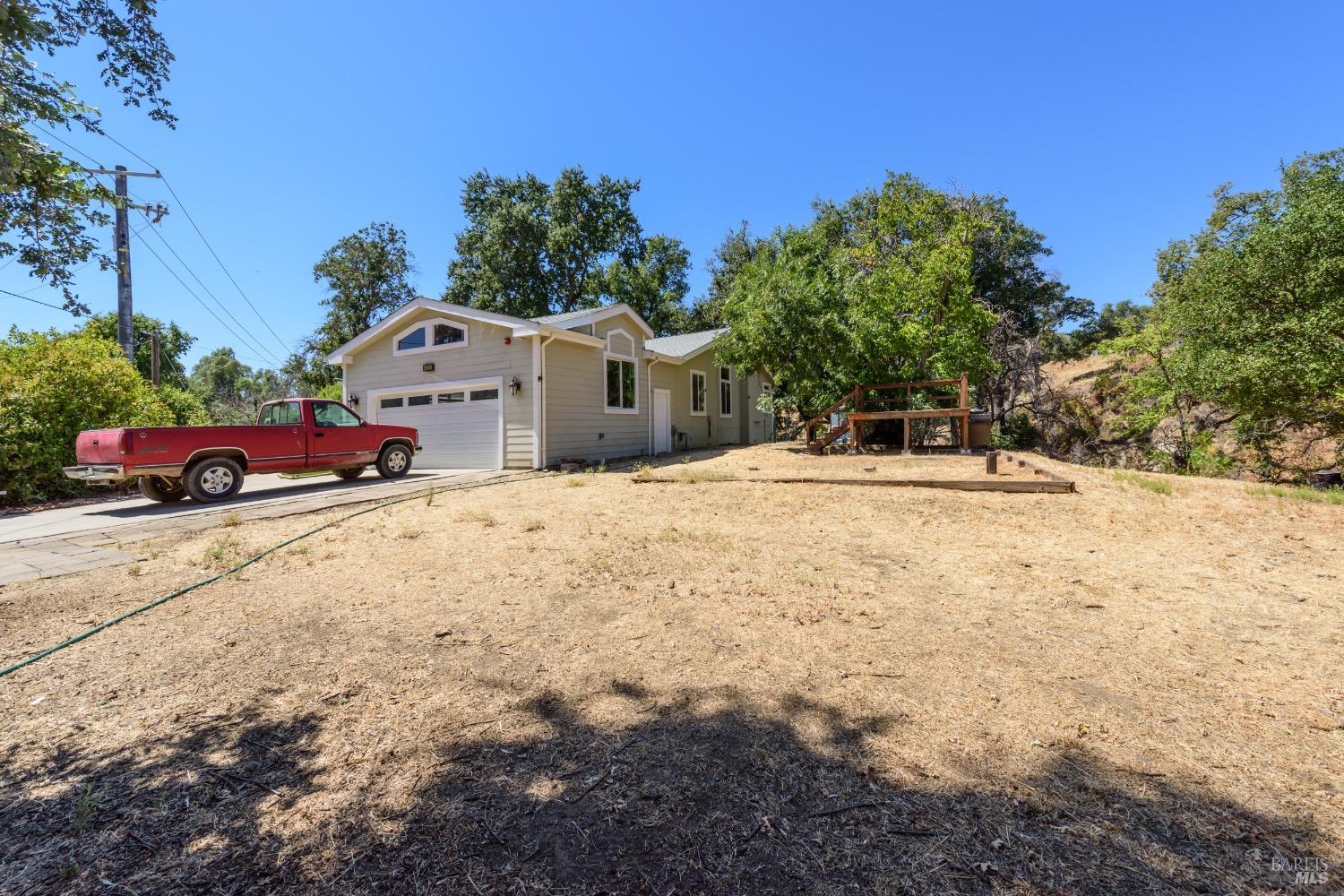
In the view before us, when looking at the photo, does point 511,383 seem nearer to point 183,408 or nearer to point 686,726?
point 183,408

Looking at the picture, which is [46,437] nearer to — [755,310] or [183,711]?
[183,711]

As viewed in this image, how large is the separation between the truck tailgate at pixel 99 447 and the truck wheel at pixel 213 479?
90 centimetres

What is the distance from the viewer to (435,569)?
4.53 meters

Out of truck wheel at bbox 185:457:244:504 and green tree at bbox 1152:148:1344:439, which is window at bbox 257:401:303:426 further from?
green tree at bbox 1152:148:1344:439

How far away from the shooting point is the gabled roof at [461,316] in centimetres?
1200

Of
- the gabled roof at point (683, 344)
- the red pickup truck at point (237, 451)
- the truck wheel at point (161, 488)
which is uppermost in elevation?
the gabled roof at point (683, 344)

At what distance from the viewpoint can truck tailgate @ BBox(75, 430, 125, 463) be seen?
24.4ft

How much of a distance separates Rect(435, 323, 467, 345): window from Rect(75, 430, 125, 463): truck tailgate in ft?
22.0

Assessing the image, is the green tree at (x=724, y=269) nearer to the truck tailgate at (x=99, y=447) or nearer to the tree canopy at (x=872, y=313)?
the tree canopy at (x=872, y=313)

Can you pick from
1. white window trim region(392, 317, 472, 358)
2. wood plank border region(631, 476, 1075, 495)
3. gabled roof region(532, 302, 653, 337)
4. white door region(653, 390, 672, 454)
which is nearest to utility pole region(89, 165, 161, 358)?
white window trim region(392, 317, 472, 358)

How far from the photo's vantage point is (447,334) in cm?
1347

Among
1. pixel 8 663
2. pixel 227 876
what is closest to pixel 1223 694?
pixel 227 876

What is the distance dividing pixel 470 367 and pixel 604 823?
12.6 meters

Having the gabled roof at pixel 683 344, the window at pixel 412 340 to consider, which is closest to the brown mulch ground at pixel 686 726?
the window at pixel 412 340
